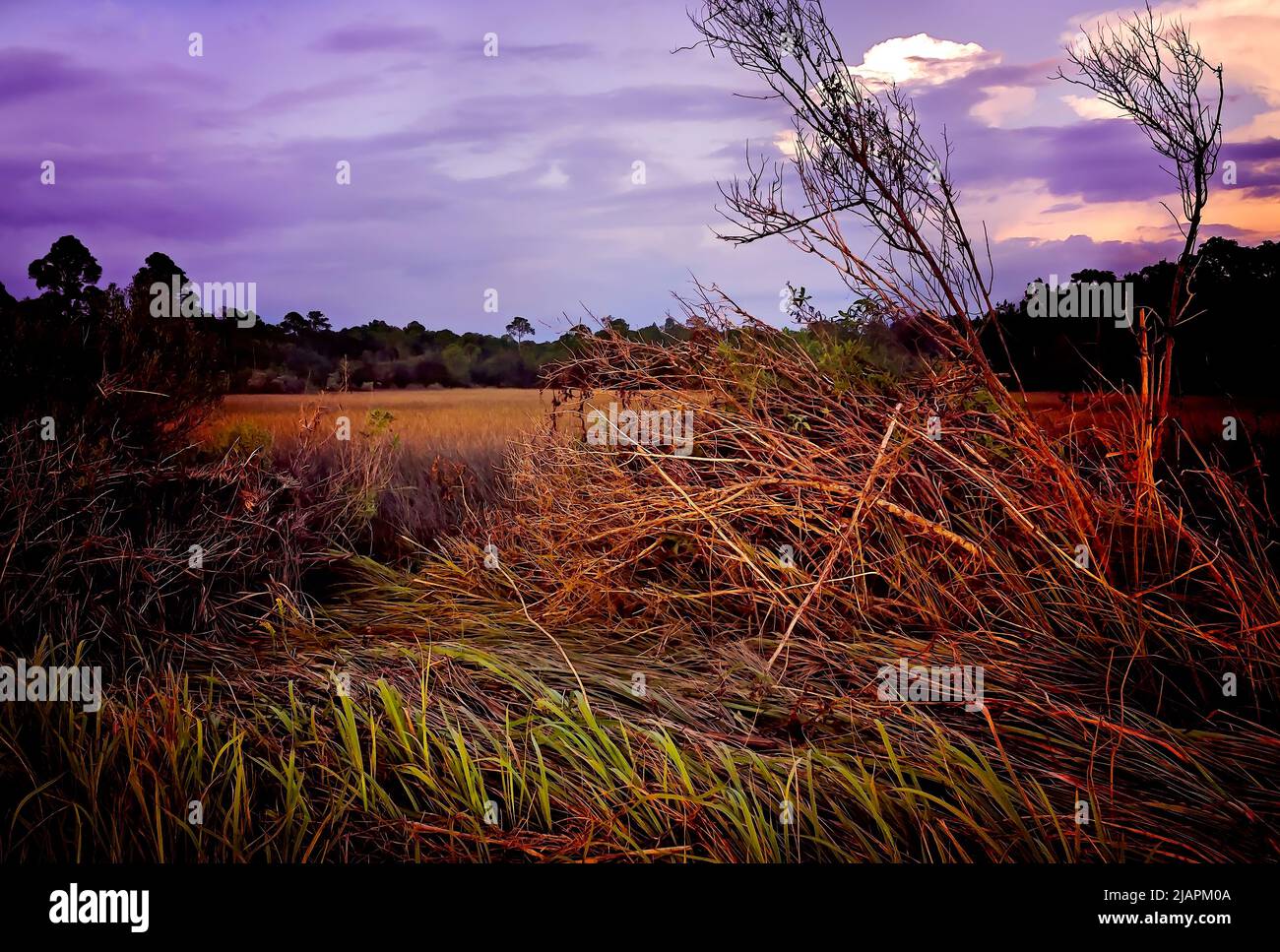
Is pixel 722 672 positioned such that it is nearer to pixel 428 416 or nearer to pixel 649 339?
pixel 649 339

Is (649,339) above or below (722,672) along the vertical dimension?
above

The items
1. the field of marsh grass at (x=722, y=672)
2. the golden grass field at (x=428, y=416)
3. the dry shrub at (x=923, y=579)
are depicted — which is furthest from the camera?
the golden grass field at (x=428, y=416)

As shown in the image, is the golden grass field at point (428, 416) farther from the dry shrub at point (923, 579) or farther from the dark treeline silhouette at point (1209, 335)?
the dark treeline silhouette at point (1209, 335)

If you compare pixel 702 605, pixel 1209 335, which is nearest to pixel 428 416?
pixel 702 605

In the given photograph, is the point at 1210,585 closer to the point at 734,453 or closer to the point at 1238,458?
the point at 734,453

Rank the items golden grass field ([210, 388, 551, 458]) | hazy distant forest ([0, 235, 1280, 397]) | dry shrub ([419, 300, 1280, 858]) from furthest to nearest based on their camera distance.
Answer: golden grass field ([210, 388, 551, 458]) → hazy distant forest ([0, 235, 1280, 397]) → dry shrub ([419, 300, 1280, 858])

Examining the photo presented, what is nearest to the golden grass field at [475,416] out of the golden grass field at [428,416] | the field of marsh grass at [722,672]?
the golden grass field at [428,416]

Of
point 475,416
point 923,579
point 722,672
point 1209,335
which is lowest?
point 722,672

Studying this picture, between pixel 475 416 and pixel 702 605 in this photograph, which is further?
pixel 475 416

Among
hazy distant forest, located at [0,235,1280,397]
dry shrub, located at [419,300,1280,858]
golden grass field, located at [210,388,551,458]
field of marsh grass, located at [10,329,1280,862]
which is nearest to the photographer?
field of marsh grass, located at [10,329,1280,862]

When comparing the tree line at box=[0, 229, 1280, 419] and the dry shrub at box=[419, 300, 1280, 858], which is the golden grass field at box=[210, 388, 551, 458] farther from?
the dry shrub at box=[419, 300, 1280, 858]

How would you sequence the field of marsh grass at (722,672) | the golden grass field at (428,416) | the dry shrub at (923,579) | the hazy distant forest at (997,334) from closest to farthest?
1. the field of marsh grass at (722,672)
2. the dry shrub at (923,579)
3. the hazy distant forest at (997,334)
4. the golden grass field at (428,416)

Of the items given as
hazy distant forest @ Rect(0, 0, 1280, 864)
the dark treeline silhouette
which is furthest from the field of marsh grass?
the dark treeline silhouette

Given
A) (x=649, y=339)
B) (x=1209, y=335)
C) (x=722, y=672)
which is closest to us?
(x=722, y=672)
